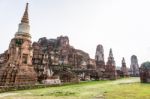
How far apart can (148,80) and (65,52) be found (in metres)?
27.9

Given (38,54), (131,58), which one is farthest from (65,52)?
(131,58)

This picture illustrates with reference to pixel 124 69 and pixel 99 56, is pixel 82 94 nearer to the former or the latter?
pixel 124 69

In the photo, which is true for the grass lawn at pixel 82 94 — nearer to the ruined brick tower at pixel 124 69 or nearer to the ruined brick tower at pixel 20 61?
the ruined brick tower at pixel 20 61

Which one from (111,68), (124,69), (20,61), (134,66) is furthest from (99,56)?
(20,61)

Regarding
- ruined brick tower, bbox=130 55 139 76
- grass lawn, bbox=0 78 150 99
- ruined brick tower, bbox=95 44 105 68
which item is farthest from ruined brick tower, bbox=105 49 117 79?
grass lawn, bbox=0 78 150 99

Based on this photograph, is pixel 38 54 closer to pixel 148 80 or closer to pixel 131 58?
pixel 148 80

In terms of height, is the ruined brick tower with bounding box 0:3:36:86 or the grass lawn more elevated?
the ruined brick tower with bounding box 0:3:36:86

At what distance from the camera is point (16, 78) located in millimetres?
26641

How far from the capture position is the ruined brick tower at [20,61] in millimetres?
26781

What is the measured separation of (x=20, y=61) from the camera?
95.7 feet

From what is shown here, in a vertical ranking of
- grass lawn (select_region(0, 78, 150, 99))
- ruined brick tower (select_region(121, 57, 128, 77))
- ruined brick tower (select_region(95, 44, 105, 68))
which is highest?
ruined brick tower (select_region(95, 44, 105, 68))

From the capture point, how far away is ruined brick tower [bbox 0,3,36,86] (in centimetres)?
A: 2678

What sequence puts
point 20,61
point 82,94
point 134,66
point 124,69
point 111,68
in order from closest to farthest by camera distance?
point 82,94, point 20,61, point 111,68, point 124,69, point 134,66

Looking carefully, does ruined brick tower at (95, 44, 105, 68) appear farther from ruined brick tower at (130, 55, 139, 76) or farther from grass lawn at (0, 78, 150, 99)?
grass lawn at (0, 78, 150, 99)
